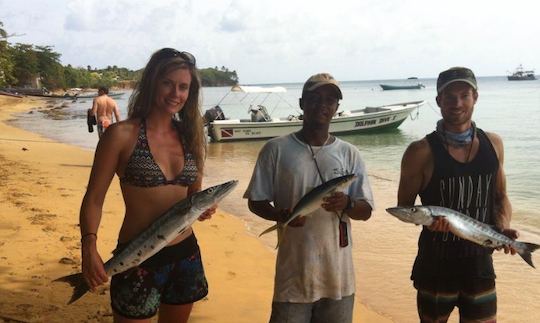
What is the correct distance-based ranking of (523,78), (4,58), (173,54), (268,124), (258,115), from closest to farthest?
1. (173,54)
2. (268,124)
3. (258,115)
4. (4,58)
5. (523,78)

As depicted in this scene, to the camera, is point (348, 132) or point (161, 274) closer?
point (161, 274)

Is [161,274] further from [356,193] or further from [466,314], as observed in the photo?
[466,314]

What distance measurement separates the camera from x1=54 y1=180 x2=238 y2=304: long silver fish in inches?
103

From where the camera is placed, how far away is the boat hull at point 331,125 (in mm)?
22703

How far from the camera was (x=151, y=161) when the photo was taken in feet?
8.99

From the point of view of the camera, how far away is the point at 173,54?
2.88 metres

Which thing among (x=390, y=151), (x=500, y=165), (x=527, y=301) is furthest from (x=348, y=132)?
(x=500, y=165)

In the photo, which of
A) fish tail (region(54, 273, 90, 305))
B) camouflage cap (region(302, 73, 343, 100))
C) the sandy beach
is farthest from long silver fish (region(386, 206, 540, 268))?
the sandy beach

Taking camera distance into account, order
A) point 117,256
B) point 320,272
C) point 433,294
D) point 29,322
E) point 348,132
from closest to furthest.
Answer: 1. point 117,256
2. point 320,272
3. point 433,294
4. point 29,322
5. point 348,132

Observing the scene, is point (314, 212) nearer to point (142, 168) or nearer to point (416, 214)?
point (416, 214)

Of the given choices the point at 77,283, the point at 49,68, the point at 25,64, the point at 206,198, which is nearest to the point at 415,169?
the point at 206,198

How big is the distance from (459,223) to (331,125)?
68.3ft

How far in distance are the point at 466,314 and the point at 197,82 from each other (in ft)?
7.54

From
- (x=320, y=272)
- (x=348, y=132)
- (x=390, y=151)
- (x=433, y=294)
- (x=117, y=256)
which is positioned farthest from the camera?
(x=348, y=132)
